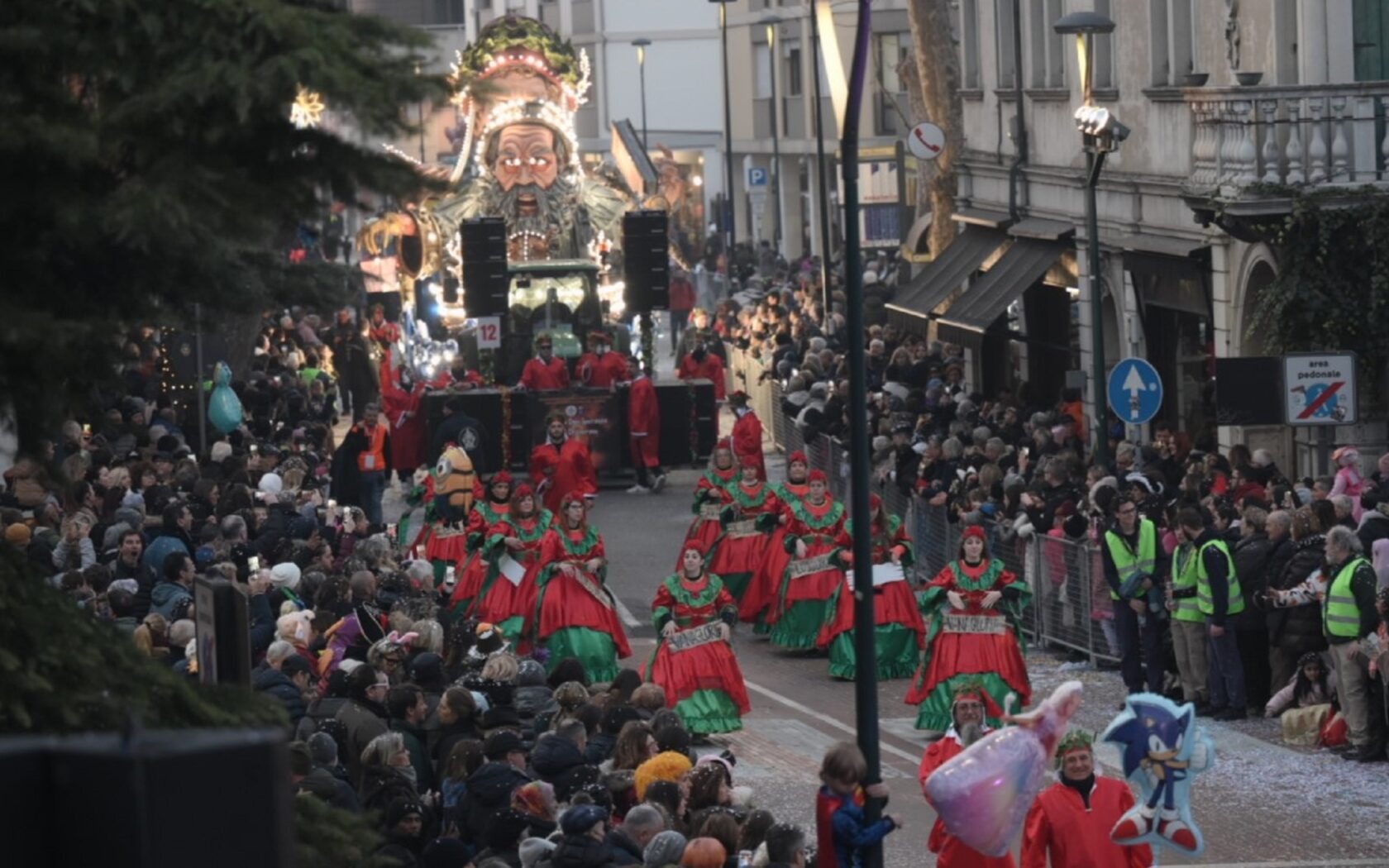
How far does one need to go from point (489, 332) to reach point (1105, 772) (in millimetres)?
18812

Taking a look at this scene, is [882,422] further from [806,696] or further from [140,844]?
[140,844]

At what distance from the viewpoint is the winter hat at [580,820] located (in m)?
10.2

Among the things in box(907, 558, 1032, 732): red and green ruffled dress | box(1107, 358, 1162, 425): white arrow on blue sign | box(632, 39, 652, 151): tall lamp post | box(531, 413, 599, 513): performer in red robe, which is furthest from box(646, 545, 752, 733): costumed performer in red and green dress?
box(632, 39, 652, 151): tall lamp post

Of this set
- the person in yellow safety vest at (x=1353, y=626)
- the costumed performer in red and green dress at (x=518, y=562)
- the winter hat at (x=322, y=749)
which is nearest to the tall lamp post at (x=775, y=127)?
the costumed performer in red and green dress at (x=518, y=562)

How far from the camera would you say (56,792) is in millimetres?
4805

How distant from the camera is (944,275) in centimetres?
3509

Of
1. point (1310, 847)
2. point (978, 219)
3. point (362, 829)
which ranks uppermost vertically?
Result: point (978, 219)

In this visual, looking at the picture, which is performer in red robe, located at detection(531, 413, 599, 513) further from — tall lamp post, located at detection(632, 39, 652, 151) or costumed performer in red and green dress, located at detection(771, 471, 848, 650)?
tall lamp post, located at detection(632, 39, 652, 151)

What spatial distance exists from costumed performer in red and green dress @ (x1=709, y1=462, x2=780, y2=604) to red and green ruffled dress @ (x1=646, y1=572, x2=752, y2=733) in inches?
188

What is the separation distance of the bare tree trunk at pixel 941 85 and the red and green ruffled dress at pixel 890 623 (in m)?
17.7

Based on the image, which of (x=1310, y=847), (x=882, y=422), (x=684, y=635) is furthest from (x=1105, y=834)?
(x=882, y=422)

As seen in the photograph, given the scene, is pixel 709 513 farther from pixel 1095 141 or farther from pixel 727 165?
pixel 727 165

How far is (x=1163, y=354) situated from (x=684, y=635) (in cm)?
1251

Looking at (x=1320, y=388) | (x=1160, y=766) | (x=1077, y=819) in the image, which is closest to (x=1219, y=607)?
(x=1320, y=388)
